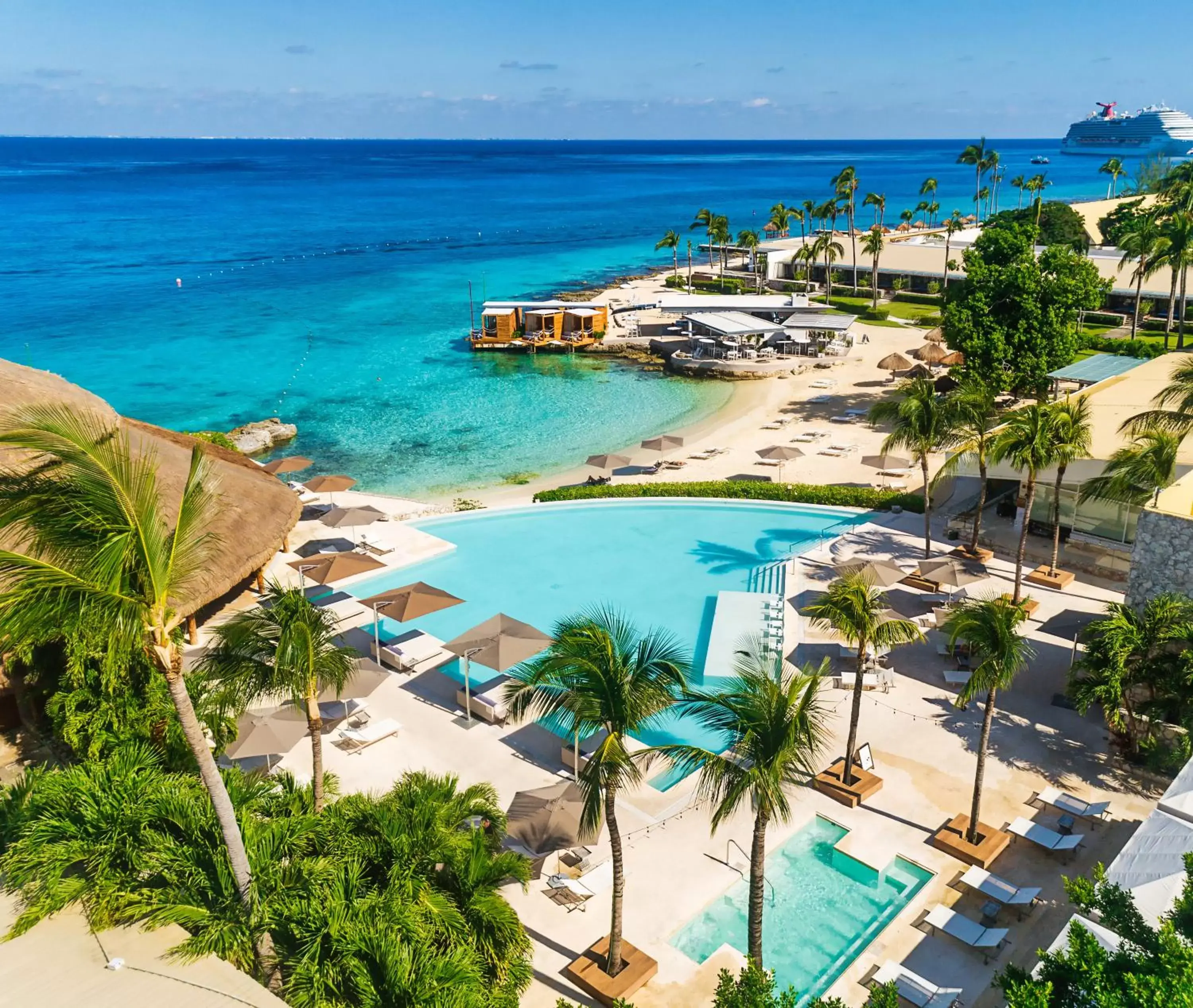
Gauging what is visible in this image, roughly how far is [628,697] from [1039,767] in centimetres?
1026

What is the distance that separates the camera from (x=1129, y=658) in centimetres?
1695

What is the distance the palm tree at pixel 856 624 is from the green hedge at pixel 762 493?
13.1m

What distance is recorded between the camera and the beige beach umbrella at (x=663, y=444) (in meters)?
35.6

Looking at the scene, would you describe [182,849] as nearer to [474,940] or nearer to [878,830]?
[474,940]

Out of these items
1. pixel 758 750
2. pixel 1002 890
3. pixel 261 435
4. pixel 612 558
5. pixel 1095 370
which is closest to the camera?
pixel 758 750

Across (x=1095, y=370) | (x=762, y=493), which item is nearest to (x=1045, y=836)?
(x=762, y=493)

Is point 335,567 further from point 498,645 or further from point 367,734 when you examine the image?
point 498,645

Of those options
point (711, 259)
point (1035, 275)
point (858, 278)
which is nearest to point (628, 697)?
point (1035, 275)

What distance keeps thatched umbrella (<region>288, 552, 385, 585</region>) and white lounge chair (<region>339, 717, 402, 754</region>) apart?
4.70 m

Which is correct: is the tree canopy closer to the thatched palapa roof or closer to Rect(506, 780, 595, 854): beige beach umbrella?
Rect(506, 780, 595, 854): beige beach umbrella

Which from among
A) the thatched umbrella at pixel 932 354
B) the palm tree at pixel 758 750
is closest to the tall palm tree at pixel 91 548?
the palm tree at pixel 758 750

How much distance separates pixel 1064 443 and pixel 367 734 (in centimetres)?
1833

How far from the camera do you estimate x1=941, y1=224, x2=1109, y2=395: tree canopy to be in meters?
34.0

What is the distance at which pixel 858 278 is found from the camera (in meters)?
76.0
